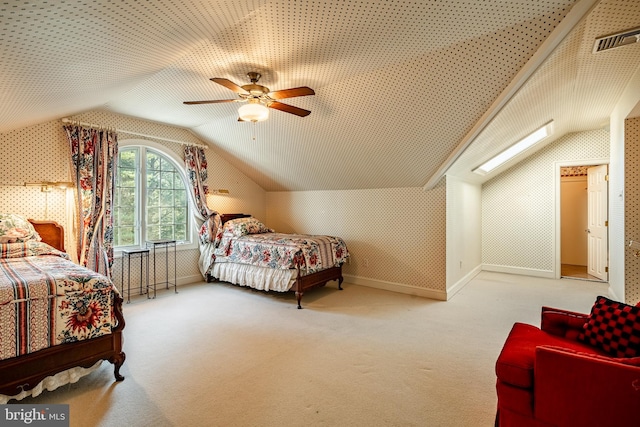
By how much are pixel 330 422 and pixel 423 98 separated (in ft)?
9.55

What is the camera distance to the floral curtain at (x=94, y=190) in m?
3.81

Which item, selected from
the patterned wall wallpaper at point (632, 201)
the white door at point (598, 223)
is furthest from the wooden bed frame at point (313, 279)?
the white door at point (598, 223)

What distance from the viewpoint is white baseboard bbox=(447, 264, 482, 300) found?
442cm

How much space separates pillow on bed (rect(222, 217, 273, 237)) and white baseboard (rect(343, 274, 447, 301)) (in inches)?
69.4

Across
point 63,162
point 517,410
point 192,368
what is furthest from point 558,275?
point 63,162

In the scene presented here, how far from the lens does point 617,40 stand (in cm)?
235

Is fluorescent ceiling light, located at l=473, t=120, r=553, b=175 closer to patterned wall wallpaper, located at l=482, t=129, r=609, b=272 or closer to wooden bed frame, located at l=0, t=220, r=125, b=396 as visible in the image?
patterned wall wallpaper, located at l=482, t=129, r=609, b=272

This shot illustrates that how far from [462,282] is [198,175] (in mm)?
4764

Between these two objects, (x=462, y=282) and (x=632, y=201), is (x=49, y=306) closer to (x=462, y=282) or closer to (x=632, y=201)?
(x=462, y=282)

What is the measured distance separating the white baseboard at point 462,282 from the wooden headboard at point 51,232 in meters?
5.03

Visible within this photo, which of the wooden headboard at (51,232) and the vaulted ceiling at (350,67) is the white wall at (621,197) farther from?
the wooden headboard at (51,232)

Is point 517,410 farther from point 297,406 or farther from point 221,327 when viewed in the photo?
point 221,327

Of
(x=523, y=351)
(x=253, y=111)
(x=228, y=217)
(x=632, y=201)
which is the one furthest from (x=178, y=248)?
(x=632, y=201)

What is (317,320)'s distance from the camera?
352 cm
